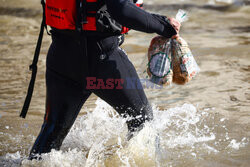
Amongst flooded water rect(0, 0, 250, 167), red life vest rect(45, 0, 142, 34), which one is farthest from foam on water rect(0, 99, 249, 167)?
red life vest rect(45, 0, 142, 34)

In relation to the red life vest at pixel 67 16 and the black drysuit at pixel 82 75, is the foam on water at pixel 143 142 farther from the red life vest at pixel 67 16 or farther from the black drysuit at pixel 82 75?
the red life vest at pixel 67 16

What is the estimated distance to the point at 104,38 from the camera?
2.54 m

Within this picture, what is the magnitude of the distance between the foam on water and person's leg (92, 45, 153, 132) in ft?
0.30

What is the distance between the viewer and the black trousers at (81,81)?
255cm

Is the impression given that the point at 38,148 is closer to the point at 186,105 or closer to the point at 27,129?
the point at 27,129

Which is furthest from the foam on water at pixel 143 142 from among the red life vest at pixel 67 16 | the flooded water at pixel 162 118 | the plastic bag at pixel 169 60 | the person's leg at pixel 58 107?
the red life vest at pixel 67 16

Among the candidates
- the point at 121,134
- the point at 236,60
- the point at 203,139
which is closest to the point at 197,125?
the point at 203,139

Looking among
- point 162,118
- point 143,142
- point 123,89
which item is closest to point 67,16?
point 123,89

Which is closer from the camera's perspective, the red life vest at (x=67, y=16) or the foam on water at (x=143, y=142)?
the red life vest at (x=67, y=16)

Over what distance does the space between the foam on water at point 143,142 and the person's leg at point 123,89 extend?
9cm

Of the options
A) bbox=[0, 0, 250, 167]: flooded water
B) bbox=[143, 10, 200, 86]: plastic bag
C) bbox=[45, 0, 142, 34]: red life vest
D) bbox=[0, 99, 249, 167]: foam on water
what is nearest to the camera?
bbox=[45, 0, 142, 34]: red life vest

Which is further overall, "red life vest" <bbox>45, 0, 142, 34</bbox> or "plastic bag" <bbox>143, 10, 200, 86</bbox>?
"plastic bag" <bbox>143, 10, 200, 86</bbox>

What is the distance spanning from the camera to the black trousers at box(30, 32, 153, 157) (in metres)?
2.55

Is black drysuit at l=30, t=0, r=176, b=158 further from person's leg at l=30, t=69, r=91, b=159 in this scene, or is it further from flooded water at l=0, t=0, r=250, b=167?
flooded water at l=0, t=0, r=250, b=167
